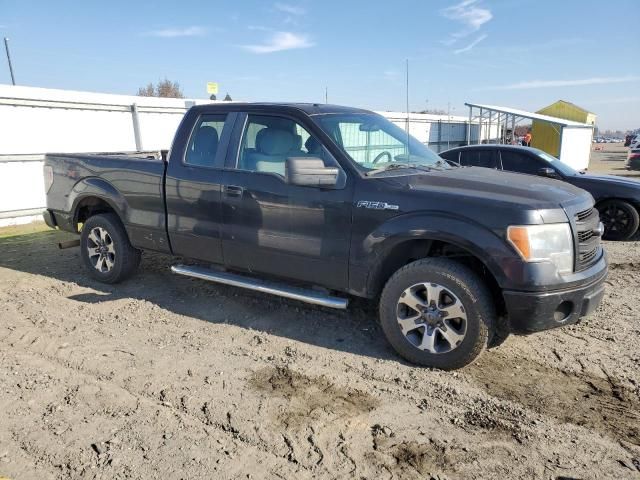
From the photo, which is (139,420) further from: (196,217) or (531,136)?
(531,136)

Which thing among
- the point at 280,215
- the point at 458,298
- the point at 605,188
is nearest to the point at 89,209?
the point at 280,215

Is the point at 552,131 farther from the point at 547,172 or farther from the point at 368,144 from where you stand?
the point at 368,144

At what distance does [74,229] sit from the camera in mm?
6047

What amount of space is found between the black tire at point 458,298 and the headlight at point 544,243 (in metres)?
0.40

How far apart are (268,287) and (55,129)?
26.8ft

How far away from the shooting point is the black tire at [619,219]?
7.96m

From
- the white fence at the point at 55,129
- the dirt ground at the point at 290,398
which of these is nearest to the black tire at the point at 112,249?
the dirt ground at the point at 290,398

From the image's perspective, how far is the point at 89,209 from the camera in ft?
19.6

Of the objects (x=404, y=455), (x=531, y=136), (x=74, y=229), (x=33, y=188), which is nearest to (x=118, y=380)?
(x=404, y=455)

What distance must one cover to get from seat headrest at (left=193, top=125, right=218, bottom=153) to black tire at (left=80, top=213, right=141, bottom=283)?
1.48 meters

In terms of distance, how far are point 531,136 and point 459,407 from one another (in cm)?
2442

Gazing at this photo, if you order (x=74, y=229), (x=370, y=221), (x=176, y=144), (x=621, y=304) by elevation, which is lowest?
(x=621, y=304)

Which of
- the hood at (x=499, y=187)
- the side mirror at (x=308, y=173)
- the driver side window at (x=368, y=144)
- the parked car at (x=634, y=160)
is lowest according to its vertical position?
the parked car at (x=634, y=160)

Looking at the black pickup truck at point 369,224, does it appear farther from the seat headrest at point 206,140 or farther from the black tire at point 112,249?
the black tire at point 112,249
